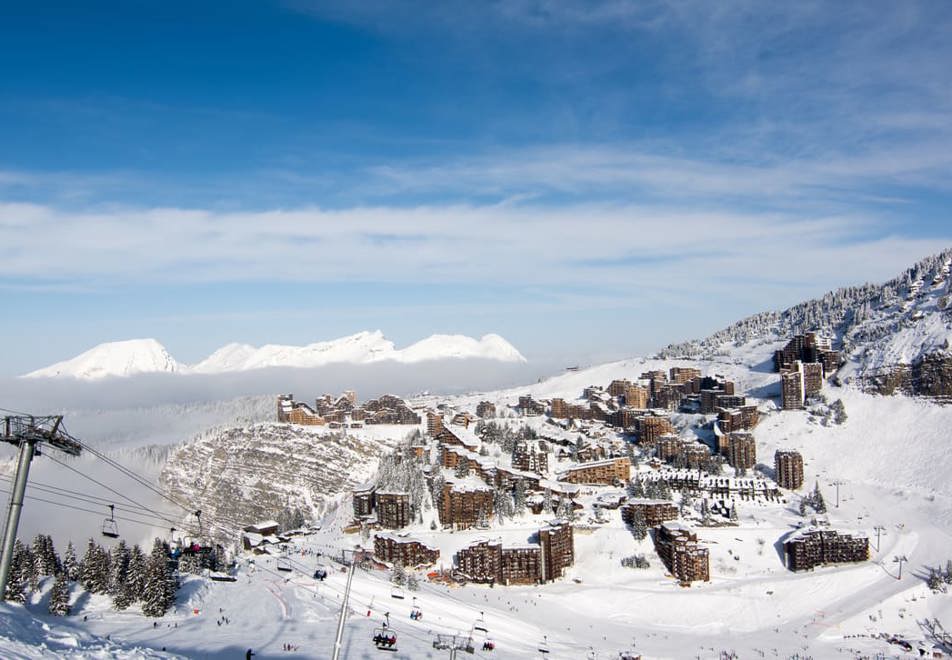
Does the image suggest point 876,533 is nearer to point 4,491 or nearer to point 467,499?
point 467,499

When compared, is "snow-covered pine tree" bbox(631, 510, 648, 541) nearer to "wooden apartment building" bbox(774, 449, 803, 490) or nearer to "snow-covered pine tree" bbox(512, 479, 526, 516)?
"snow-covered pine tree" bbox(512, 479, 526, 516)

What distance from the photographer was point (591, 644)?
187 ft

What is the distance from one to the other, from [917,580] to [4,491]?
6626 inches

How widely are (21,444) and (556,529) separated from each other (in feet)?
200

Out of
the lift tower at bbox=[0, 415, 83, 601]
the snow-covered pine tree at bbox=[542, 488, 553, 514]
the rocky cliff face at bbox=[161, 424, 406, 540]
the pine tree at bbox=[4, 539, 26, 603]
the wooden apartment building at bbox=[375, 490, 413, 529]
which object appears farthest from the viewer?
the rocky cliff face at bbox=[161, 424, 406, 540]

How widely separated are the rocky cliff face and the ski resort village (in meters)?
0.55

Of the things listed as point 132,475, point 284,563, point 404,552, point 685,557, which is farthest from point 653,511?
point 132,475

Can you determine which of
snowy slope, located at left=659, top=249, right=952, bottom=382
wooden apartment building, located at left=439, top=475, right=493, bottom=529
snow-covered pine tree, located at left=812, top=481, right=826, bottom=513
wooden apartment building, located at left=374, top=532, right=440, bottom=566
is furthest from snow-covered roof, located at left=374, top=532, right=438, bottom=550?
snowy slope, located at left=659, top=249, right=952, bottom=382

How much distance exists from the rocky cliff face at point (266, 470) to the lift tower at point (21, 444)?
89736mm

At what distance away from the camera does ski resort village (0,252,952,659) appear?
48781 mm

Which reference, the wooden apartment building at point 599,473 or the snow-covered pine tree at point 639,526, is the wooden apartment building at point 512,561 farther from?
the wooden apartment building at point 599,473

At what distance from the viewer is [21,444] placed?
2497 centimetres

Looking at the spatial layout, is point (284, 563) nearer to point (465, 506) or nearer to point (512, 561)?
Result: point (512, 561)

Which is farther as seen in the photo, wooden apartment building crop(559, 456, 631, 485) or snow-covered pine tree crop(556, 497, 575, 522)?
wooden apartment building crop(559, 456, 631, 485)
